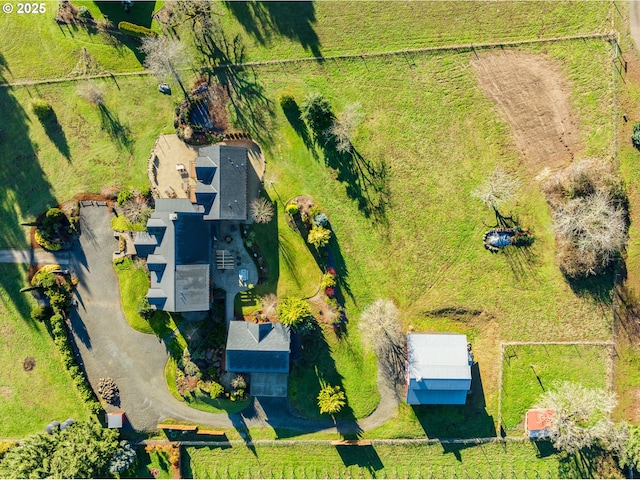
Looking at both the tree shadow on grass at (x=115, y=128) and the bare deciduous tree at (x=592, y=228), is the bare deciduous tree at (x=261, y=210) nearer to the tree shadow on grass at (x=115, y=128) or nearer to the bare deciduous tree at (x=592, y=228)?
the tree shadow on grass at (x=115, y=128)

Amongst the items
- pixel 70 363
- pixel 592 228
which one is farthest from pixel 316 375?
pixel 592 228

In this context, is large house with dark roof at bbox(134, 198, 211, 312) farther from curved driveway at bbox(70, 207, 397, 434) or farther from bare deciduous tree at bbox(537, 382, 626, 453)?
bare deciduous tree at bbox(537, 382, 626, 453)

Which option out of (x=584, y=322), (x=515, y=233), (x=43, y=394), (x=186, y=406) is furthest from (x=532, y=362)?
(x=43, y=394)

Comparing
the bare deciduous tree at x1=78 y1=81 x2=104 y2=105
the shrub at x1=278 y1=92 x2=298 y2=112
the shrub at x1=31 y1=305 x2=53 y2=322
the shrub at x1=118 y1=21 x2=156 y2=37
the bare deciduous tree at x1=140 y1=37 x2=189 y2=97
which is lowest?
the shrub at x1=31 y1=305 x2=53 y2=322

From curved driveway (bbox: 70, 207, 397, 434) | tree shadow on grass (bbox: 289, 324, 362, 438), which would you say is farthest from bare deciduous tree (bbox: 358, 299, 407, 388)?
curved driveway (bbox: 70, 207, 397, 434)

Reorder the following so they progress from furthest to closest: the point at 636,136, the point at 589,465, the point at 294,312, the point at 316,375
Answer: the point at 316,375
the point at 589,465
the point at 636,136
the point at 294,312

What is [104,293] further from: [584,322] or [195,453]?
[584,322]

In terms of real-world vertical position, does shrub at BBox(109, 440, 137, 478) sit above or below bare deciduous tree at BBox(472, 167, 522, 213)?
below

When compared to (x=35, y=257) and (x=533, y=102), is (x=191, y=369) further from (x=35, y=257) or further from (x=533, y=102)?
(x=533, y=102)
